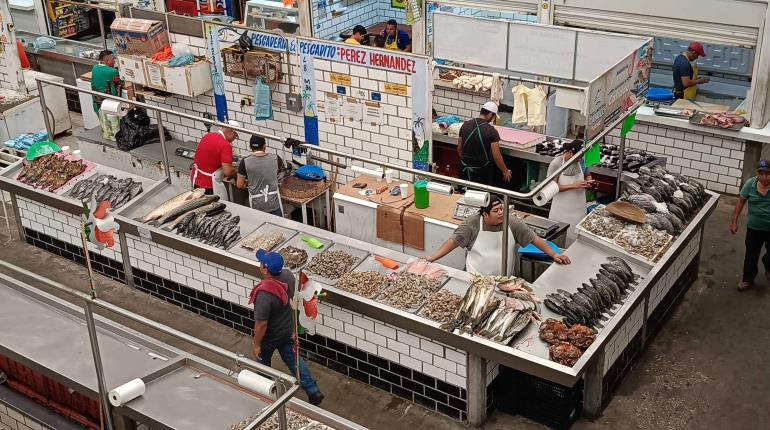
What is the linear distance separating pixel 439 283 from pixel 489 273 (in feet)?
1.72

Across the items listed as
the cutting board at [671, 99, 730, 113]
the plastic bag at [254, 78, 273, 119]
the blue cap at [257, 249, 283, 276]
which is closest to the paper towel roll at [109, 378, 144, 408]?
the blue cap at [257, 249, 283, 276]

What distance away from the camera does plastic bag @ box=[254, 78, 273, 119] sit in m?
12.4

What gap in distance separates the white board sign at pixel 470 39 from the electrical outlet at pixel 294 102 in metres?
3.08

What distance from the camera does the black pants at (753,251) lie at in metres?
10.7

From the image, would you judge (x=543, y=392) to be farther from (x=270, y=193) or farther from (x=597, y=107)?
(x=270, y=193)

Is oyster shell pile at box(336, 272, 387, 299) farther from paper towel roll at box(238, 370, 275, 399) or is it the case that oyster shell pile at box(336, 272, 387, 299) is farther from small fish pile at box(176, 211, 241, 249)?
paper towel roll at box(238, 370, 275, 399)

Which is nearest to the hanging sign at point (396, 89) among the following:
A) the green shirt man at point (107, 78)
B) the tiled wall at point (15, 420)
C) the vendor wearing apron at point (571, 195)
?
the vendor wearing apron at point (571, 195)

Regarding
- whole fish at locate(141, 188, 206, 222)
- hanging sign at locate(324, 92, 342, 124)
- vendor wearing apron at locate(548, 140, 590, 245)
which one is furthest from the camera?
hanging sign at locate(324, 92, 342, 124)

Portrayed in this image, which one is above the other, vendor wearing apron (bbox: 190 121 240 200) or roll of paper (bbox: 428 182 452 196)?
roll of paper (bbox: 428 182 452 196)

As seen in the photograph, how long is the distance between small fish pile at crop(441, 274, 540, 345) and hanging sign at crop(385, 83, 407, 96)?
318 centimetres

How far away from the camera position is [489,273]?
9344 mm

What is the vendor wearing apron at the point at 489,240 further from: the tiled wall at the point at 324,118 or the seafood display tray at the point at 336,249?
the tiled wall at the point at 324,118

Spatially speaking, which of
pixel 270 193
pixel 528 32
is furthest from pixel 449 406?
pixel 528 32

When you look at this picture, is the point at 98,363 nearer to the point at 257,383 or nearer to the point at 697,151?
the point at 257,383
